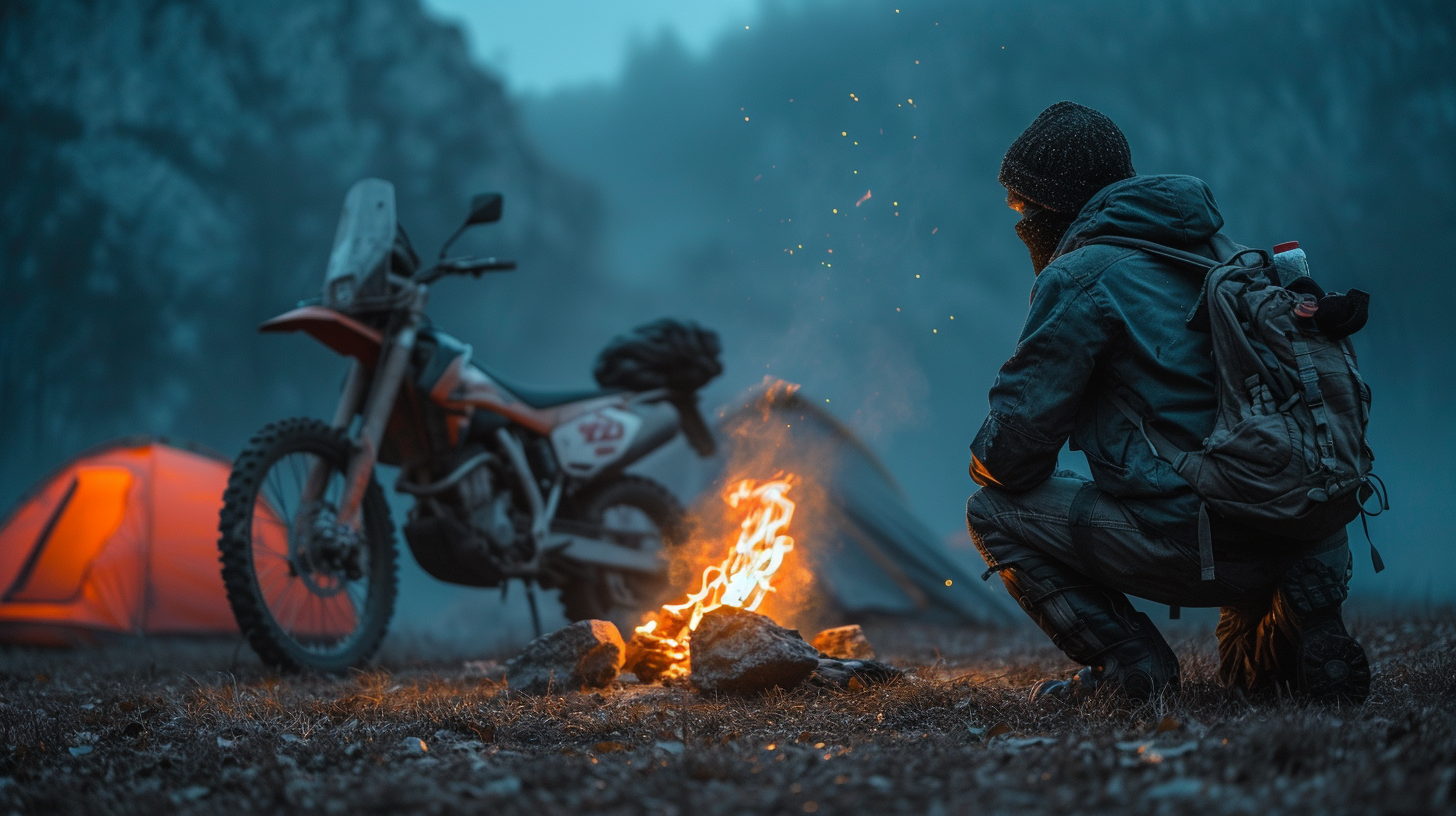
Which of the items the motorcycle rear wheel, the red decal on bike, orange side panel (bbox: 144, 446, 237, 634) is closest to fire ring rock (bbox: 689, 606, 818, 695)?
the motorcycle rear wheel

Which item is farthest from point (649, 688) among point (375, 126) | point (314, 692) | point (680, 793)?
point (375, 126)

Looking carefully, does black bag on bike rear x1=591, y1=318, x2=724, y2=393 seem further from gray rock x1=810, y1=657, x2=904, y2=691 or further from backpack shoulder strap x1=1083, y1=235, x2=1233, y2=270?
backpack shoulder strap x1=1083, y1=235, x2=1233, y2=270

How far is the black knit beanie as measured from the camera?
267 cm

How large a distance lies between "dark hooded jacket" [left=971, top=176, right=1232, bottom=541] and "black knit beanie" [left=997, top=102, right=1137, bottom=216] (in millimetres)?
159

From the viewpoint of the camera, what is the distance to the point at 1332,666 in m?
2.28

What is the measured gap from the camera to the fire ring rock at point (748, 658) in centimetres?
298

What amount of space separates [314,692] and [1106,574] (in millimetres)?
2864

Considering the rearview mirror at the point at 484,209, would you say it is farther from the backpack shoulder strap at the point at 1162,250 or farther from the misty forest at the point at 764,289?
the backpack shoulder strap at the point at 1162,250

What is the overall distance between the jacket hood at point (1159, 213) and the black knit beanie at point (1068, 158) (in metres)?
0.16

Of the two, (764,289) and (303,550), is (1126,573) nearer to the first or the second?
(303,550)

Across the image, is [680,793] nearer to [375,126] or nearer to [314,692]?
[314,692]

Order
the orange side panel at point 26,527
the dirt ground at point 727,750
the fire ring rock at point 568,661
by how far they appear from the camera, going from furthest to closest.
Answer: the orange side panel at point 26,527 → the fire ring rock at point 568,661 → the dirt ground at point 727,750

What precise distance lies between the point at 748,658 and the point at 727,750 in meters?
0.86

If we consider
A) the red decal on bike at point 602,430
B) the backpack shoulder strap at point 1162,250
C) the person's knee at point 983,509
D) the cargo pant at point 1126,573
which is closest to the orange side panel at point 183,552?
the red decal on bike at point 602,430
